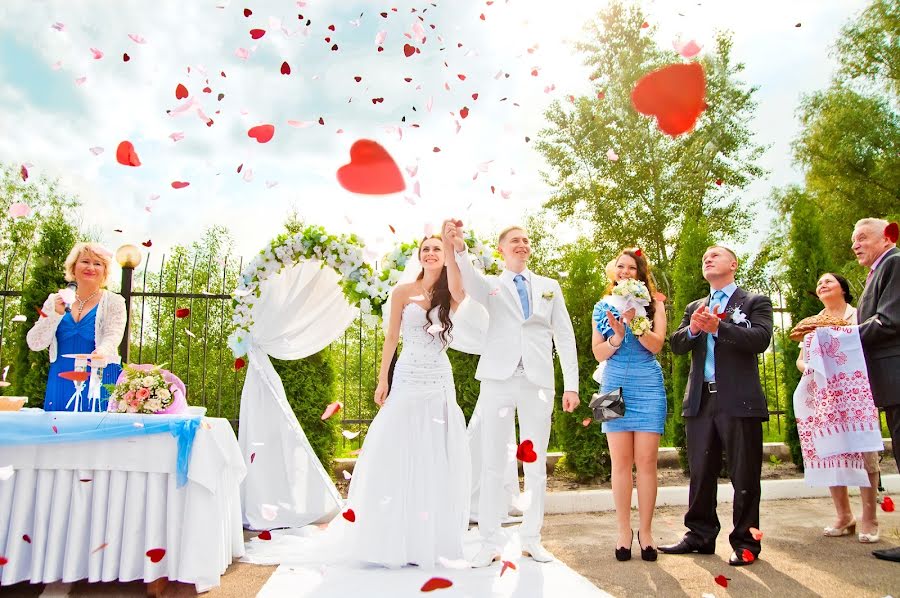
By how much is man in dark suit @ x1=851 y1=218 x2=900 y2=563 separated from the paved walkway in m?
0.40

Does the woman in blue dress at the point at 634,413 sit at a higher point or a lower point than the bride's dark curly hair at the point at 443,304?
lower

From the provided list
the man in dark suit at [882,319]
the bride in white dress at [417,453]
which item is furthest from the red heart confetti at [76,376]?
the man in dark suit at [882,319]

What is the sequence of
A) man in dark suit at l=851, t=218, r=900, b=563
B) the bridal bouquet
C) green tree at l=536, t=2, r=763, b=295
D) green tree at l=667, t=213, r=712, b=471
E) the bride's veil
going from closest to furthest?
the bridal bouquet → man in dark suit at l=851, t=218, r=900, b=563 → the bride's veil → green tree at l=667, t=213, r=712, b=471 → green tree at l=536, t=2, r=763, b=295

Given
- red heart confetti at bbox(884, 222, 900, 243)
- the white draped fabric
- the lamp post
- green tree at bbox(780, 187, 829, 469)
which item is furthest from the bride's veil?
green tree at bbox(780, 187, 829, 469)

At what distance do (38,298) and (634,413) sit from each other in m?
6.44

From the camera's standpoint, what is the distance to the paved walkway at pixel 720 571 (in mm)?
3352

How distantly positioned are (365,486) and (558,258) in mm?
17843

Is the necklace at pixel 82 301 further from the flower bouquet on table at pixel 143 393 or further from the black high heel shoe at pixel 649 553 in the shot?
the black high heel shoe at pixel 649 553

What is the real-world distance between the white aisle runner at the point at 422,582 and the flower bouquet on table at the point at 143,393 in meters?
1.17

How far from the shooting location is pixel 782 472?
24.9 feet

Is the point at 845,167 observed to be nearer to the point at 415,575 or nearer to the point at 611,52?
the point at 611,52

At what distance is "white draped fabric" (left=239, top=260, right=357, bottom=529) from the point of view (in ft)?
18.0

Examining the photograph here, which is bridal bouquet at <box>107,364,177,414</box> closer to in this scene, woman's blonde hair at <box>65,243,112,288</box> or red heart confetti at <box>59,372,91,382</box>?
red heart confetti at <box>59,372,91,382</box>

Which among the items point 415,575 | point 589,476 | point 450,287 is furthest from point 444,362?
point 589,476
